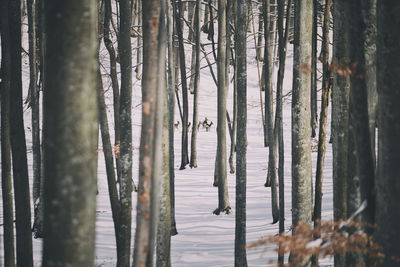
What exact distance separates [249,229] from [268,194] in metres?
3.53

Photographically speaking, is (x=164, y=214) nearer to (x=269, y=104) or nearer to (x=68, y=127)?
(x=68, y=127)

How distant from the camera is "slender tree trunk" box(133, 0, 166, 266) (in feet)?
11.6

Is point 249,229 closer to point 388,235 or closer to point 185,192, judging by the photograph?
point 185,192

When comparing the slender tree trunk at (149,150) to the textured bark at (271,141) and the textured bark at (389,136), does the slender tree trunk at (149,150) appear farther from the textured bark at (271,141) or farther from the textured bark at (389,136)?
the textured bark at (271,141)

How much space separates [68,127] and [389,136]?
7.58 feet

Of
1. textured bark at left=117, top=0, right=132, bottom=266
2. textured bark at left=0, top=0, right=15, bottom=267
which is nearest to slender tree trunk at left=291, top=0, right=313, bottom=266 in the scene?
textured bark at left=117, top=0, right=132, bottom=266

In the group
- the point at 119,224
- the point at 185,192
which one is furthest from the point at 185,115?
the point at 119,224

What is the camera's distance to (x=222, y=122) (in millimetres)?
13383

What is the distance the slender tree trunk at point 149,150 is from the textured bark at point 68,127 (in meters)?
0.96

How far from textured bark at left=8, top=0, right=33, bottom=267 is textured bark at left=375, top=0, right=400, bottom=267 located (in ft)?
15.1

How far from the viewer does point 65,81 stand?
8.21 feet

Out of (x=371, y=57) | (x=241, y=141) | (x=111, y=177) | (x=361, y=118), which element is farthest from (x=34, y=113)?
(x=361, y=118)

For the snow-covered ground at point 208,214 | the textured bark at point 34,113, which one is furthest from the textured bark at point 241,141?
the textured bark at point 34,113

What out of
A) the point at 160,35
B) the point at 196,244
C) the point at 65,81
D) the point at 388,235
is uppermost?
the point at 160,35
